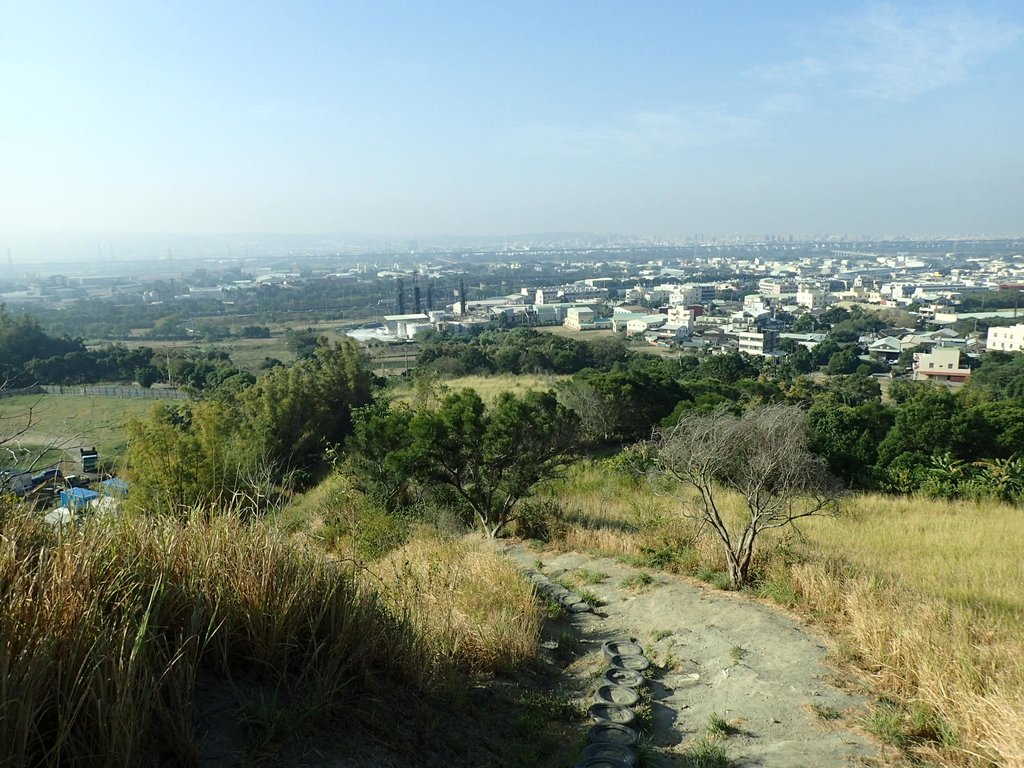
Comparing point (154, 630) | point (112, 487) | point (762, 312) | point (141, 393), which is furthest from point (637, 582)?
point (762, 312)

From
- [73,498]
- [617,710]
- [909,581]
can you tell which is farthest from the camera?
[909,581]

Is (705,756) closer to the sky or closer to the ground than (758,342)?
closer to the sky

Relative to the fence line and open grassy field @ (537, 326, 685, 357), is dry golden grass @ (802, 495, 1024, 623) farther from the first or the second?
open grassy field @ (537, 326, 685, 357)

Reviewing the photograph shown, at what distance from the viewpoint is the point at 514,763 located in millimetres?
2953

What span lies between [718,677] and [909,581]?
114 inches

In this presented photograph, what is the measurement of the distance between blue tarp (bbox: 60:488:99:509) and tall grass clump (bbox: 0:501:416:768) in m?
0.17

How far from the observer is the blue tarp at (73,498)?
287cm

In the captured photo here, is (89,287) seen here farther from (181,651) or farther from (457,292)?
(181,651)

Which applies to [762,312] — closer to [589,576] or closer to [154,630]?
[589,576]

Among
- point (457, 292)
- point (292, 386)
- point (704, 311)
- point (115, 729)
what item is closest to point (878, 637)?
point (115, 729)

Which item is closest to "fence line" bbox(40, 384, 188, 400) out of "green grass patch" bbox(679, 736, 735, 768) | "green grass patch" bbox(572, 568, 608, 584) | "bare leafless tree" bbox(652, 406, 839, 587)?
"green grass patch" bbox(572, 568, 608, 584)

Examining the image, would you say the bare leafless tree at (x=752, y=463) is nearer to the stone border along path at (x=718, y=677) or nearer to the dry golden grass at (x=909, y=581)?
the dry golden grass at (x=909, y=581)

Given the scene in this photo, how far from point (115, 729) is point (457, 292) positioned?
9440cm

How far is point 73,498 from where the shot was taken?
2914 mm
